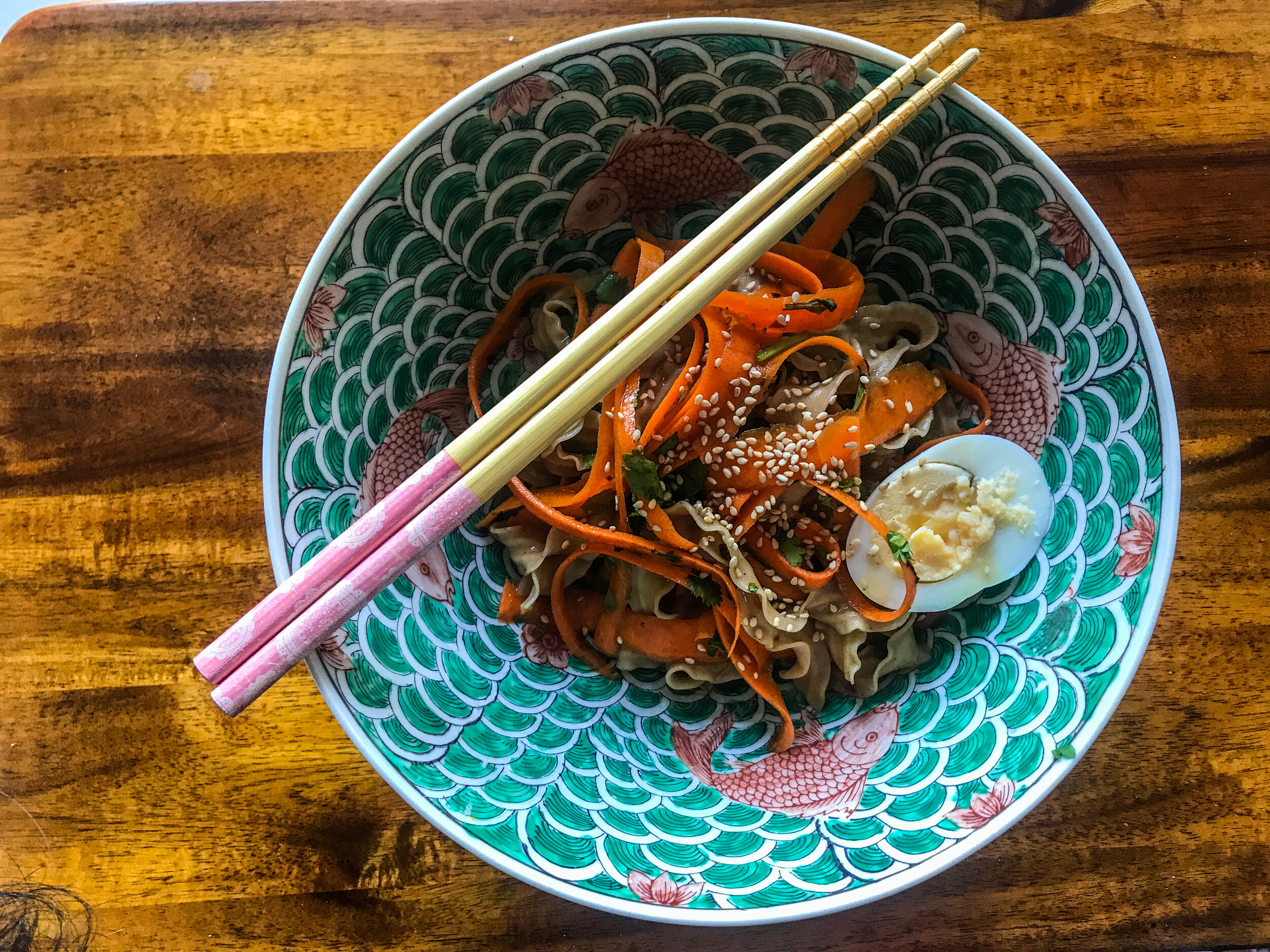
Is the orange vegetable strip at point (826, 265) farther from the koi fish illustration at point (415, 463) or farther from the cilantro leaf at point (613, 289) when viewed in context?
the koi fish illustration at point (415, 463)

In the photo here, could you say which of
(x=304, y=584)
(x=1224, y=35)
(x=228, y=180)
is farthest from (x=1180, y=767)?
(x=228, y=180)

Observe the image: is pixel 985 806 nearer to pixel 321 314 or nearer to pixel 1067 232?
pixel 1067 232

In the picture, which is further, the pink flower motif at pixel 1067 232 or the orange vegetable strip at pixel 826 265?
the orange vegetable strip at pixel 826 265

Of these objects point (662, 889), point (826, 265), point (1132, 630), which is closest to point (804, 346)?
point (826, 265)

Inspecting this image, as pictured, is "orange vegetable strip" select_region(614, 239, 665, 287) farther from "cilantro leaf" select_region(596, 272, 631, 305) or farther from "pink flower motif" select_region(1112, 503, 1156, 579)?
"pink flower motif" select_region(1112, 503, 1156, 579)

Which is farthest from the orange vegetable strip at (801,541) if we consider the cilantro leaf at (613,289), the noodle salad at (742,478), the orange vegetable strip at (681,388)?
the cilantro leaf at (613,289)

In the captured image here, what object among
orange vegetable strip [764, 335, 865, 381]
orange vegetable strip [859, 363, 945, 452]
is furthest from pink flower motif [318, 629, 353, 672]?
orange vegetable strip [859, 363, 945, 452]

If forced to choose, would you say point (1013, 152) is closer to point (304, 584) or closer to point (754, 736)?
point (754, 736)
